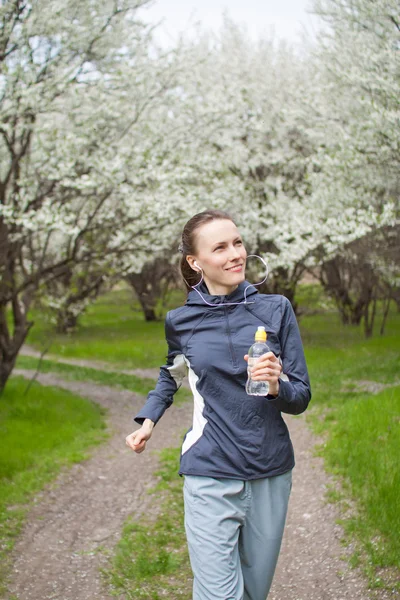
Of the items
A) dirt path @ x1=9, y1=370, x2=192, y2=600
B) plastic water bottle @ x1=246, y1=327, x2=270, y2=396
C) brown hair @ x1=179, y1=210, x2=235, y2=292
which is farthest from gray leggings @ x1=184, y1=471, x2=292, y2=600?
dirt path @ x1=9, y1=370, x2=192, y2=600

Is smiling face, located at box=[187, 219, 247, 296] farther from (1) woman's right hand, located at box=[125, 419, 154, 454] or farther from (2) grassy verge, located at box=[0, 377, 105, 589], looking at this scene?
(2) grassy verge, located at box=[0, 377, 105, 589]

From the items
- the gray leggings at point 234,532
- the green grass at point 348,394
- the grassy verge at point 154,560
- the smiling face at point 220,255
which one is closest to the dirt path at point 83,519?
the grassy verge at point 154,560

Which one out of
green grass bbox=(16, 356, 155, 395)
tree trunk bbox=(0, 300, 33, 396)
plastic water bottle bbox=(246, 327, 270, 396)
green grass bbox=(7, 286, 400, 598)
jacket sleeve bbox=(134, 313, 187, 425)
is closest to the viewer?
plastic water bottle bbox=(246, 327, 270, 396)

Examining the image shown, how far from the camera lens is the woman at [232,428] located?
2.71m

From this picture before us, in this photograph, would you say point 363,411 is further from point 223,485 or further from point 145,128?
point 145,128

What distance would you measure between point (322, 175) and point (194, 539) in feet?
38.2

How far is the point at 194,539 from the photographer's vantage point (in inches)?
108

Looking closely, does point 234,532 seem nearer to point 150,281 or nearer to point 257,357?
point 257,357

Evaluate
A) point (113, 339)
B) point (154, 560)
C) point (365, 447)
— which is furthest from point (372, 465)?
point (113, 339)

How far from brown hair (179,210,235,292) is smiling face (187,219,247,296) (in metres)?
0.02

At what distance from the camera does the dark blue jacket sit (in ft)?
9.04

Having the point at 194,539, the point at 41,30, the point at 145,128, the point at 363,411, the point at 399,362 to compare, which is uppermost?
the point at 41,30

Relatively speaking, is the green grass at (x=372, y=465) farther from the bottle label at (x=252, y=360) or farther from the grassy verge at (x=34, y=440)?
the grassy verge at (x=34, y=440)

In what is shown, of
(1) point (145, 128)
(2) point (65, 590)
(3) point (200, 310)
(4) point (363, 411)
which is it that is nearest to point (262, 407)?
(3) point (200, 310)
